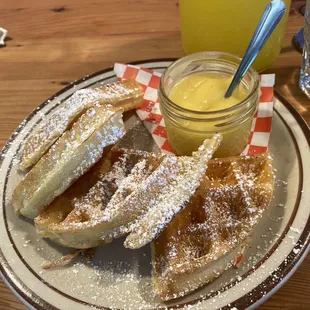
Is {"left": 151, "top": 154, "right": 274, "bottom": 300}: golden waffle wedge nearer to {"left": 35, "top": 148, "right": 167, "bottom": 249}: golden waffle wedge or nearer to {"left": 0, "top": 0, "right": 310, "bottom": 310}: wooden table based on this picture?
{"left": 35, "top": 148, "right": 167, "bottom": 249}: golden waffle wedge

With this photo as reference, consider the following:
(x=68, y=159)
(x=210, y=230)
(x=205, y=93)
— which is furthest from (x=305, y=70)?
(x=68, y=159)

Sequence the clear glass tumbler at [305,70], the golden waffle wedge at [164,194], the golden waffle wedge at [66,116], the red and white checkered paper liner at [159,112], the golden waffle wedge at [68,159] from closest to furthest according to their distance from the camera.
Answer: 1. the golden waffle wedge at [164,194]
2. the golden waffle wedge at [68,159]
3. the golden waffle wedge at [66,116]
4. the red and white checkered paper liner at [159,112]
5. the clear glass tumbler at [305,70]

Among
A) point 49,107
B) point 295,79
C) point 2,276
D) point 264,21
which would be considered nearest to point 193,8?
point 264,21

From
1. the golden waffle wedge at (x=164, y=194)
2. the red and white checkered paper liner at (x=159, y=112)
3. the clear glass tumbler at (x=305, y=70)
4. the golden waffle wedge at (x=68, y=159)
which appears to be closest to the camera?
the golden waffle wedge at (x=164, y=194)

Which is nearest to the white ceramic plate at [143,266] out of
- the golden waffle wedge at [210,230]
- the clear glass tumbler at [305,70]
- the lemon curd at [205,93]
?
the golden waffle wedge at [210,230]

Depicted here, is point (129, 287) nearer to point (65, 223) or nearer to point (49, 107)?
point (65, 223)

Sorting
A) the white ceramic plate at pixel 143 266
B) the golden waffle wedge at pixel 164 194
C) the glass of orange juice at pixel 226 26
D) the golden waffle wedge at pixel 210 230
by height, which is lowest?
the white ceramic plate at pixel 143 266

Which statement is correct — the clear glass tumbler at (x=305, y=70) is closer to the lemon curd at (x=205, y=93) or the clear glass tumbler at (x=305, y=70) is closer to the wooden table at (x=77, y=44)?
the wooden table at (x=77, y=44)
